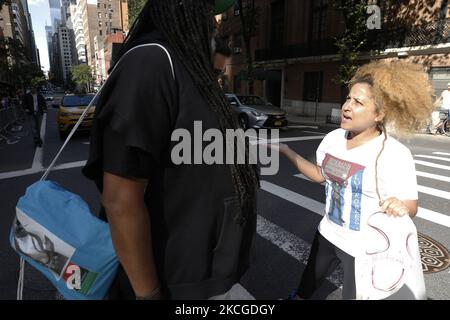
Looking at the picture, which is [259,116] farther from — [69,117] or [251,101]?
[69,117]

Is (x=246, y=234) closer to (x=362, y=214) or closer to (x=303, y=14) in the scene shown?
(x=362, y=214)

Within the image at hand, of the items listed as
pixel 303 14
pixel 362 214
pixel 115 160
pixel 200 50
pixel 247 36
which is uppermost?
pixel 303 14

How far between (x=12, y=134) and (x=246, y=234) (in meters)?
16.4

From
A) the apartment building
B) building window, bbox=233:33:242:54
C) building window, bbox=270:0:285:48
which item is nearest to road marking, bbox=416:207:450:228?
the apartment building

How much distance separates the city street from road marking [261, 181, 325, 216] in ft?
0.05

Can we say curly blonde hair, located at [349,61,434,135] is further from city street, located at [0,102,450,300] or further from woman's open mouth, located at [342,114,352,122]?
city street, located at [0,102,450,300]

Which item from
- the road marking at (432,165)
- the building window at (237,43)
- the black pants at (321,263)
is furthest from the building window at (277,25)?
the black pants at (321,263)

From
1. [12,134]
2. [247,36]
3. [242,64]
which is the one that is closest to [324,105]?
[247,36]

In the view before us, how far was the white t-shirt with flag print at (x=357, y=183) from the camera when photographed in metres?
1.97

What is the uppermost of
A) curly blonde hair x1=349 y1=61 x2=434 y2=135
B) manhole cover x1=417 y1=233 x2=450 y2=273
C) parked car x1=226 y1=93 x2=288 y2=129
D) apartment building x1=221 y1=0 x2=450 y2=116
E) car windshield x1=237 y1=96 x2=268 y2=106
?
apartment building x1=221 y1=0 x2=450 y2=116

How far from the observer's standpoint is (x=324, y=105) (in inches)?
923

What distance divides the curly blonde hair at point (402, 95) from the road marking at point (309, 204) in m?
2.91

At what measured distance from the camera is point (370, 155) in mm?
2119

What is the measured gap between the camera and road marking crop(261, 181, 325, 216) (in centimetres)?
520
